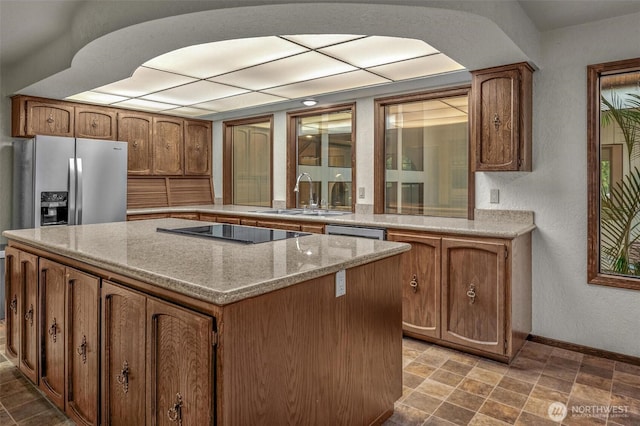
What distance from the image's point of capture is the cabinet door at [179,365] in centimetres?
131

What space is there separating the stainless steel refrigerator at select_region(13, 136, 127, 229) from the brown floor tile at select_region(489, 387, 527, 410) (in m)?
3.94

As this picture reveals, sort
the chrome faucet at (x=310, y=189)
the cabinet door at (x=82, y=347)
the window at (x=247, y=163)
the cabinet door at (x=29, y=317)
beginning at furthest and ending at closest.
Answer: the window at (x=247, y=163)
the chrome faucet at (x=310, y=189)
the cabinet door at (x=29, y=317)
the cabinet door at (x=82, y=347)

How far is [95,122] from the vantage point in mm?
4730

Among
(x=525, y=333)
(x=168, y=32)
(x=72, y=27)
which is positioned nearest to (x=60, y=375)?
(x=168, y=32)

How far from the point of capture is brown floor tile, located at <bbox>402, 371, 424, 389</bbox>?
2501mm

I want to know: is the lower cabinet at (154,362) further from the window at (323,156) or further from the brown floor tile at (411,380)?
the window at (323,156)

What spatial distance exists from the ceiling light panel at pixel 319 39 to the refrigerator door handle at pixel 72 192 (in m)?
2.71

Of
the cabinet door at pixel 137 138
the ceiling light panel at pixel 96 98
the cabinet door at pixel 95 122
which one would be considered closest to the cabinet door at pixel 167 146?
the cabinet door at pixel 137 138

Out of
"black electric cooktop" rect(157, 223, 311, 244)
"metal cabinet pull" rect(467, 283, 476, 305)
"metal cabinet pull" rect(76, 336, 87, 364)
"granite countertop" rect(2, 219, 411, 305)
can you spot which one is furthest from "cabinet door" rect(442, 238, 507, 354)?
"metal cabinet pull" rect(76, 336, 87, 364)

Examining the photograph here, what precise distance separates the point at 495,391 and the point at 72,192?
409 centimetres

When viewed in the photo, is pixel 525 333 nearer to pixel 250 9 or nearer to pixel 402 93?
pixel 402 93

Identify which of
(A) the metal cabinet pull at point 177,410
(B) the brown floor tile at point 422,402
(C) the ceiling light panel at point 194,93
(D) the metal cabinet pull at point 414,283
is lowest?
(B) the brown floor tile at point 422,402

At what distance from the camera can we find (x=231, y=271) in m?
1.51

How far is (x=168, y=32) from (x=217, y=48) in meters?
0.61
